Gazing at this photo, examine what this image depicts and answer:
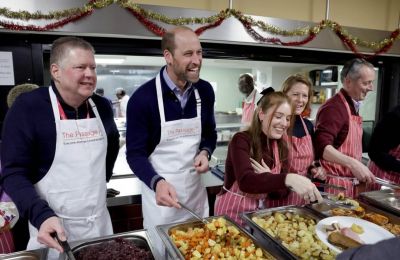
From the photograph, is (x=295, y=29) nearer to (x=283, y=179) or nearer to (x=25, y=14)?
(x=283, y=179)

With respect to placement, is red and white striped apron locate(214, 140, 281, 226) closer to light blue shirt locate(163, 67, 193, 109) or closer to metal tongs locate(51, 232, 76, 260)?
light blue shirt locate(163, 67, 193, 109)

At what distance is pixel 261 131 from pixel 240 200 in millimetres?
383

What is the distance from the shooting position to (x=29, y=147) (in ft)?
3.90

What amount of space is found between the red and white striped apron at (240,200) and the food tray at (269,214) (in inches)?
7.5

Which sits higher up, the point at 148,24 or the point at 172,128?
the point at 148,24

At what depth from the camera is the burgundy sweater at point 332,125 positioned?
1965 millimetres

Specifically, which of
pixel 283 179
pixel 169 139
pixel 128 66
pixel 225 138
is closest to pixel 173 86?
pixel 169 139

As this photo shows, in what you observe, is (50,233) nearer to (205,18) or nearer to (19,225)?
(19,225)

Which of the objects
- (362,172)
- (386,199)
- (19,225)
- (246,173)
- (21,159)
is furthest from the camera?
(19,225)

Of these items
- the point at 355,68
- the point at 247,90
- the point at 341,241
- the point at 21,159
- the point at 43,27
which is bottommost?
the point at 341,241

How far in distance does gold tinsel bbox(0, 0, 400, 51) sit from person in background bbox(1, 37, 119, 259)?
29.1 inches

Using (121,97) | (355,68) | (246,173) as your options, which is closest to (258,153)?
(246,173)

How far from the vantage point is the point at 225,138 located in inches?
134

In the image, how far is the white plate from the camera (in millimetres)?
1077
